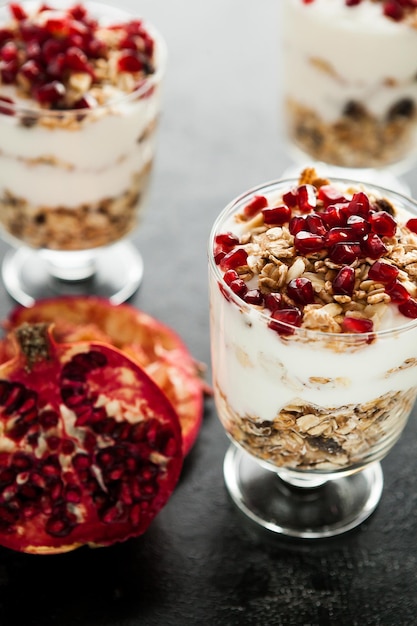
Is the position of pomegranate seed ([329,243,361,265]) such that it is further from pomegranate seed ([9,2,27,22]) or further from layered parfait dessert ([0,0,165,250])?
pomegranate seed ([9,2,27,22])

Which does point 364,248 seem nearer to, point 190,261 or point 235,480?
point 235,480

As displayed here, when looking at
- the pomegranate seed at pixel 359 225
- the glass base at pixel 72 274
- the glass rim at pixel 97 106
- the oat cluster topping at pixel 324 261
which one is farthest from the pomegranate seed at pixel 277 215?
the glass base at pixel 72 274

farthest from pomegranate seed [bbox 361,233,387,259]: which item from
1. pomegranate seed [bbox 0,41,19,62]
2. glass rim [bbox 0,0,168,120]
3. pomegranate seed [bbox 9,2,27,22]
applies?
pomegranate seed [bbox 9,2,27,22]

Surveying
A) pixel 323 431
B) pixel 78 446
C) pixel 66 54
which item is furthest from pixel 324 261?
pixel 66 54

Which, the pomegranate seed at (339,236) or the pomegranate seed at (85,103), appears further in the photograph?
the pomegranate seed at (85,103)

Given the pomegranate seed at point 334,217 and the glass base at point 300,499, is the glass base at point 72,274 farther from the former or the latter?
the pomegranate seed at point 334,217

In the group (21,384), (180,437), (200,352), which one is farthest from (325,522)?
(21,384)
